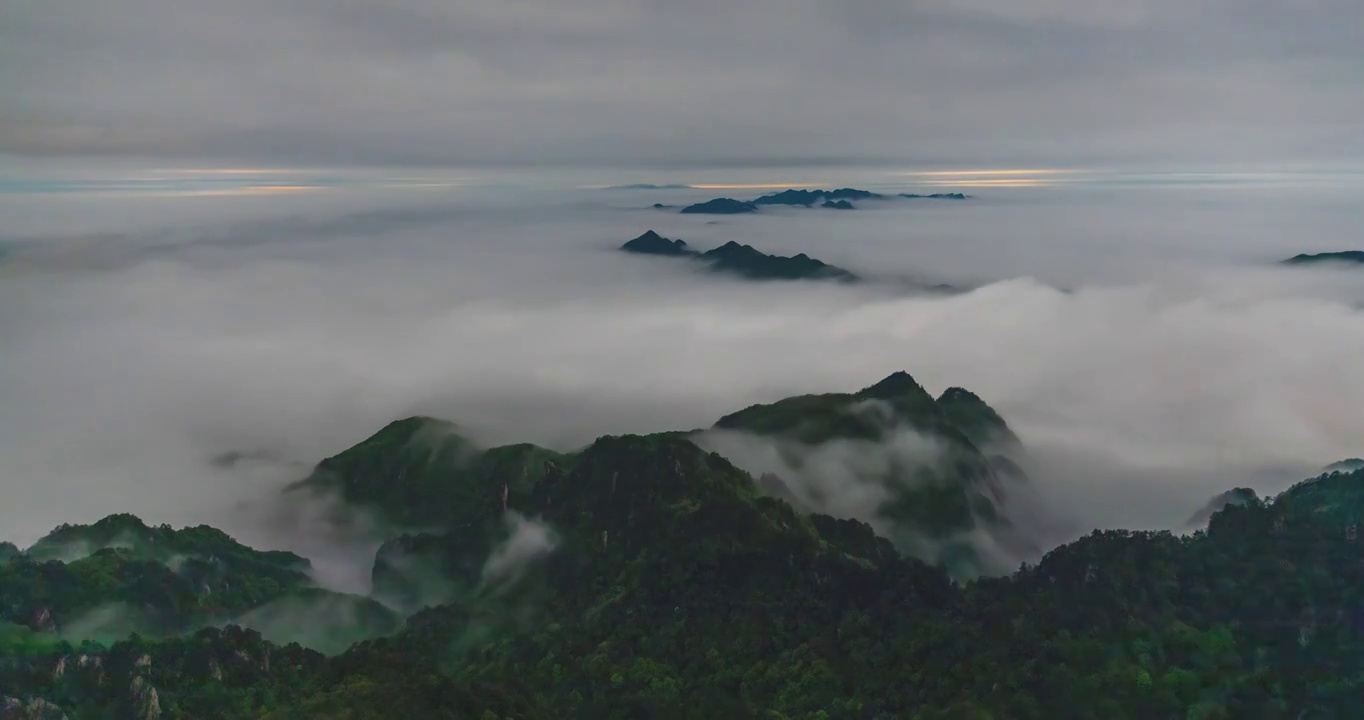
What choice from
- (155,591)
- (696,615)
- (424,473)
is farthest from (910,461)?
(155,591)

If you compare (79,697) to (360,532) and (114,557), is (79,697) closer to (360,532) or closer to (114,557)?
(114,557)

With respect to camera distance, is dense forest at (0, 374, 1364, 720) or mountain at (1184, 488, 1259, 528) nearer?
dense forest at (0, 374, 1364, 720)

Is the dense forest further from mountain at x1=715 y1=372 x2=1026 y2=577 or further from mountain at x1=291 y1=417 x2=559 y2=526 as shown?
mountain at x1=291 y1=417 x2=559 y2=526

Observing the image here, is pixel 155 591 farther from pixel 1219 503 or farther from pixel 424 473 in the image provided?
pixel 1219 503

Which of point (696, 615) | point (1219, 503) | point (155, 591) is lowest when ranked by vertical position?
point (155, 591)

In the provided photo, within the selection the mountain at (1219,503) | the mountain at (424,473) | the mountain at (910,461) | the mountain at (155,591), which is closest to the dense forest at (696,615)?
the mountain at (155,591)

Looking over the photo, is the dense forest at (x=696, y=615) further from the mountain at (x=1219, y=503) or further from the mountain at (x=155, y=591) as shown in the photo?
the mountain at (x=1219, y=503)

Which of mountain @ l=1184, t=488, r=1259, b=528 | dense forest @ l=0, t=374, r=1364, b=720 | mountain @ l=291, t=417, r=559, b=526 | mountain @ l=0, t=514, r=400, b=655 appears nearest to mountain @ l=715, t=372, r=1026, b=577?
dense forest @ l=0, t=374, r=1364, b=720

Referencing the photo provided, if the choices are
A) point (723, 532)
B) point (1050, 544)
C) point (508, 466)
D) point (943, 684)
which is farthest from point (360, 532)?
point (1050, 544)
